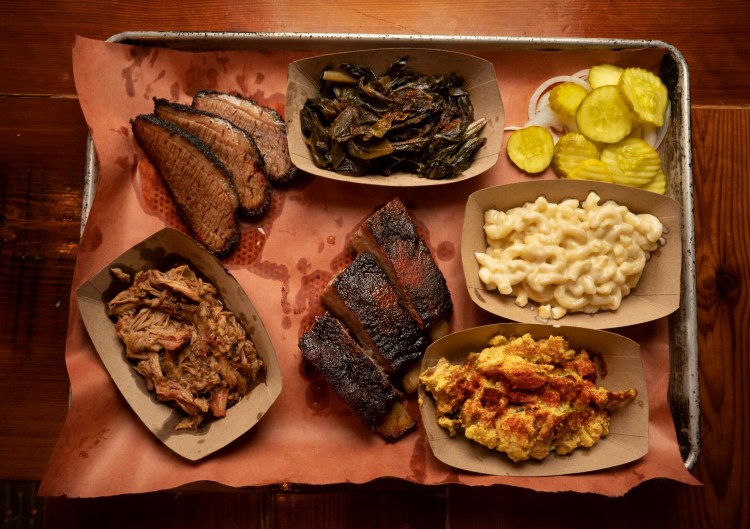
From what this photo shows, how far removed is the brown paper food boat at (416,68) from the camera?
3.88m

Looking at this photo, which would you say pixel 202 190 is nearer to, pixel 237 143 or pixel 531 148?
pixel 237 143

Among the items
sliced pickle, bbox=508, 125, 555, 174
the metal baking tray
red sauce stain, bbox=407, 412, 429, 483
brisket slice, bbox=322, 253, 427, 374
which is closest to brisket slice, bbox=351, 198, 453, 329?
brisket slice, bbox=322, 253, 427, 374

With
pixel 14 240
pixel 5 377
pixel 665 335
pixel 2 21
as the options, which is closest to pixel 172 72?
pixel 2 21

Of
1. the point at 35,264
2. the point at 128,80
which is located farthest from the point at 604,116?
the point at 35,264

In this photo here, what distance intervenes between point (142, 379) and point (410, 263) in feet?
6.11

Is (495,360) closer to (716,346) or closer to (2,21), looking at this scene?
(716,346)

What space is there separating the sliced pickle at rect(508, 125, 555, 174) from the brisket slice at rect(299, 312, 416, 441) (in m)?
1.72

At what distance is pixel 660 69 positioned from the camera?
13.4 ft

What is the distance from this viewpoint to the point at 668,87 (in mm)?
4074

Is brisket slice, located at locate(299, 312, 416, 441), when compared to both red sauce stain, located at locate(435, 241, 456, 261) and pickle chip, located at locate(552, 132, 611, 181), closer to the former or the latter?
red sauce stain, located at locate(435, 241, 456, 261)

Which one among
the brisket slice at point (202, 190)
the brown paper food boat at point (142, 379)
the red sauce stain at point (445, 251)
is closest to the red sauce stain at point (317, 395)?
the brown paper food boat at point (142, 379)

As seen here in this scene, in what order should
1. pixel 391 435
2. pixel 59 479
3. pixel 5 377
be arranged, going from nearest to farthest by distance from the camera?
1. pixel 59 479
2. pixel 391 435
3. pixel 5 377

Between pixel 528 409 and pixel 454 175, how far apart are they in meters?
1.58

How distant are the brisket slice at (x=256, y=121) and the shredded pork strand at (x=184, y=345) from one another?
39.4 inches
